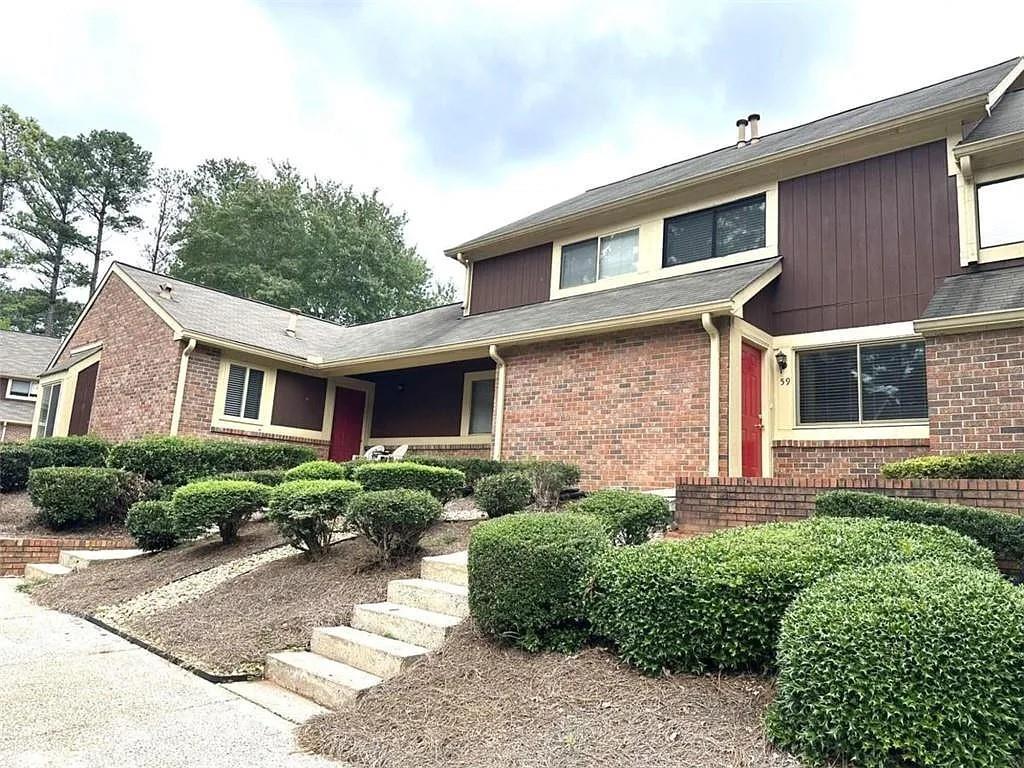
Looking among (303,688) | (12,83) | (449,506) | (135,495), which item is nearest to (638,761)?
(303,688)

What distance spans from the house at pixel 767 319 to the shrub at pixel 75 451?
0.94 m

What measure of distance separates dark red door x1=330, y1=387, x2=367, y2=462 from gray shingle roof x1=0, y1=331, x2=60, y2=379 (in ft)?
58.9

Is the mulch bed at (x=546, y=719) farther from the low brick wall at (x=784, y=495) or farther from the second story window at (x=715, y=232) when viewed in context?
the second story window at (x=715, y=232)

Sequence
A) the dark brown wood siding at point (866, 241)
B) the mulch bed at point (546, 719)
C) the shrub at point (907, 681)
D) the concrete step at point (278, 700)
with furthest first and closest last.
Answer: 1. the dark brown wood siding at point (866, 241)
2. the concrete step at point (278, 700)
3. the mulch bed at point (546, 719)
4. the shrub at point (907, 681)

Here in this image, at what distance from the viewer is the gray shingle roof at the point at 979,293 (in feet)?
23.7

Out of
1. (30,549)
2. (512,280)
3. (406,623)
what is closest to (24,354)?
(30,549)

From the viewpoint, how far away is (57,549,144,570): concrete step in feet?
26.6

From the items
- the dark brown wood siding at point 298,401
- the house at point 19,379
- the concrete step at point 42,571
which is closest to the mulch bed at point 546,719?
the concrete step at point 42,571

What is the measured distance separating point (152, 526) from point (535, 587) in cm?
630

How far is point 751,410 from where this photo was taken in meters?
8.95

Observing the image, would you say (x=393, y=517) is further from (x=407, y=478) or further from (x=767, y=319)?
(x=767, y=319)

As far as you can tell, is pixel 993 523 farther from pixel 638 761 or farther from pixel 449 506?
pixel 449 506

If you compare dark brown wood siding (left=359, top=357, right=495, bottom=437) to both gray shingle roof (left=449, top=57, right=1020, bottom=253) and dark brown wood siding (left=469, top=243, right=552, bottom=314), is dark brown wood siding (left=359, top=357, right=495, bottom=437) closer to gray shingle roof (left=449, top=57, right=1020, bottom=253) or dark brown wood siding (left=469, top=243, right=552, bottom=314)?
dark brown wood siding (left=469, top=243, right=552, bottom=314)

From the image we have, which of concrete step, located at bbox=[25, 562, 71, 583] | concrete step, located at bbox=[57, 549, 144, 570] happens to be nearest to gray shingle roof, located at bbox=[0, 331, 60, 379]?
concrete step, located at bbox=[25, 562, 71, 583]
